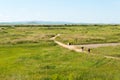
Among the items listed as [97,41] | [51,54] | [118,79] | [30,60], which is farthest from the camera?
[97,41]

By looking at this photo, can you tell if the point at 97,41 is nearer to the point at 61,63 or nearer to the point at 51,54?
the point at 51,54

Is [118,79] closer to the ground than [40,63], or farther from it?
farther from it

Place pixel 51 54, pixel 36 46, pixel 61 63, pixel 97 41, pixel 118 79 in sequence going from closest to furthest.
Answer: pixel 118 79
pixel 61 63
pixel 51 54
pixel 36 46
pixel 97 41

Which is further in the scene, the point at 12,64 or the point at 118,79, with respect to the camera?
the point at 12,64

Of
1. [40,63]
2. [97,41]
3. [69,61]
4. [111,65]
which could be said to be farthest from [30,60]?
[97,41]

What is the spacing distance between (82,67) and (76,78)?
54.9 feet

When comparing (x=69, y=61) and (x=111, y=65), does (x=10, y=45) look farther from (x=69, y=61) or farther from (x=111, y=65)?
(x=111, y=65)

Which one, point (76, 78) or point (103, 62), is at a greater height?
point (76, 78)

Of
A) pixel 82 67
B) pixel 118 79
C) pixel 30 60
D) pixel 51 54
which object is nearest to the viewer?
pixel 118 79

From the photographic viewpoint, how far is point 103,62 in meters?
39.9

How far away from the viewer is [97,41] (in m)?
75.1

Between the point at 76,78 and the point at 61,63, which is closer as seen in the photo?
the point at 76,78

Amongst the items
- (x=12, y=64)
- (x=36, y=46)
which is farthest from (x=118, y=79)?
(x=36, y=46)

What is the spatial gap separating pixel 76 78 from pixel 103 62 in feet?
64.1
